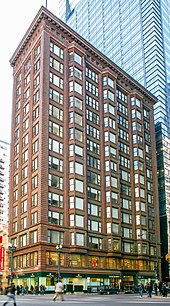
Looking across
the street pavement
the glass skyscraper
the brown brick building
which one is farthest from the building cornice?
the street pavement

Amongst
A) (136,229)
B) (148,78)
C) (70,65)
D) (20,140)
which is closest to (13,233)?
(20,140)

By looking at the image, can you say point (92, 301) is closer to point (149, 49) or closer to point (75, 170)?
point (75, 170)

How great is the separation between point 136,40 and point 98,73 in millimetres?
39020

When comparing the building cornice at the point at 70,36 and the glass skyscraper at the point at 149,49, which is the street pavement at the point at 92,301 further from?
the glass skyscraper at the point at 149,49

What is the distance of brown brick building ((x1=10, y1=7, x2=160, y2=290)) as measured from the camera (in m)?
67.5

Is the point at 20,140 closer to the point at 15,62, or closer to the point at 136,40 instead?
the point at 15,62

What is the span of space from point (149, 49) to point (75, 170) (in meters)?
57.7

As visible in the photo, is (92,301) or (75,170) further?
(75,170)

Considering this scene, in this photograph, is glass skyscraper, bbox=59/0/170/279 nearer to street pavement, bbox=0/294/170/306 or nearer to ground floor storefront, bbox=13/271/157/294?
ground floor storefront, bbox=13/271/157/294

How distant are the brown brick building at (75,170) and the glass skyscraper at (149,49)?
33.4 feet

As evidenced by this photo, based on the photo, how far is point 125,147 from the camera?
301 feet

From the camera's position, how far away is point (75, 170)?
→ 72.3 m

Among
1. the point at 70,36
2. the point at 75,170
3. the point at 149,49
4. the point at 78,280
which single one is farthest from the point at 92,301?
the point at 149,49

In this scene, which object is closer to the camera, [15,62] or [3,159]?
[15,62]
